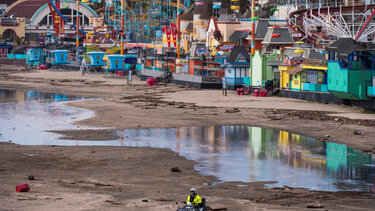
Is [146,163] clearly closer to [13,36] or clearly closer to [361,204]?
[361,204]

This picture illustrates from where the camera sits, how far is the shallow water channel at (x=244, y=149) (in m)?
30.5

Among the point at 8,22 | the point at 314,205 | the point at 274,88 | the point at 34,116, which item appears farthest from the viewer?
the point at 8,22

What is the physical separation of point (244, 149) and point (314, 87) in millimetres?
25508

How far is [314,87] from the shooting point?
6272cm

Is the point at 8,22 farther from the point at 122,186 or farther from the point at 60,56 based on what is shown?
the point at 122,186

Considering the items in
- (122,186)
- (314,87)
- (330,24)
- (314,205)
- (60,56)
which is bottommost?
(122,186)

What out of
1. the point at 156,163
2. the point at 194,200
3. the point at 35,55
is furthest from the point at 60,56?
the point at 194,200

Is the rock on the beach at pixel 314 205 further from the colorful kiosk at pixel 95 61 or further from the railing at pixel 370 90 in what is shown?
the colorful kiosk at pixel 95 61

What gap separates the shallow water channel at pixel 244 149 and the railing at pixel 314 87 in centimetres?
1606

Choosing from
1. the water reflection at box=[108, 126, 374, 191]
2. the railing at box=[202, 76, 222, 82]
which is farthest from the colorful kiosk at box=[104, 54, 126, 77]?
the water reflection at box=[108, 126, 374, 191]

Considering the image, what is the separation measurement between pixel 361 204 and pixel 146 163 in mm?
11932

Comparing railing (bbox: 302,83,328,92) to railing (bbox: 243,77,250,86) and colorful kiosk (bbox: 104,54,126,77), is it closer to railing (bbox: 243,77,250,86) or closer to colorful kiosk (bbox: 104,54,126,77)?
railing (bbox: 243,77,250,86)

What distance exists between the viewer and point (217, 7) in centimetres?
10475

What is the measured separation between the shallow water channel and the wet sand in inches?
50.3
